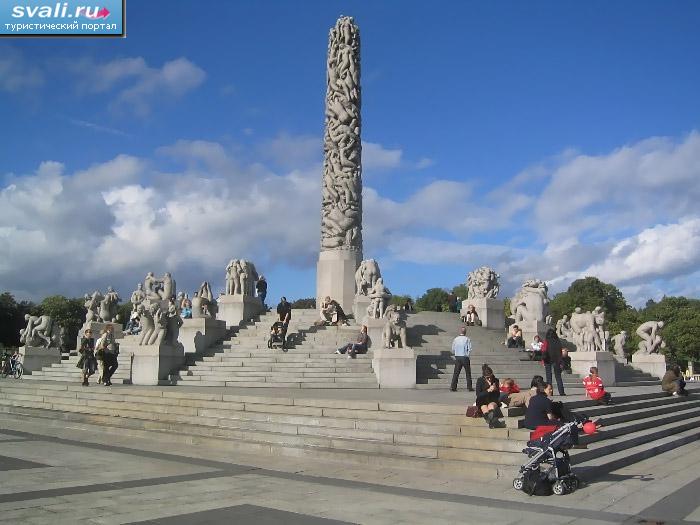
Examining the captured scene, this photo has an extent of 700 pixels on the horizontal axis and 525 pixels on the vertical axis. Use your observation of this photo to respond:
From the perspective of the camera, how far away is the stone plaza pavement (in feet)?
24.4

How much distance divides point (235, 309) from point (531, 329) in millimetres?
12395

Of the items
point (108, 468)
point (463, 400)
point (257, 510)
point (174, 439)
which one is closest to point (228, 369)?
point (174, 439)

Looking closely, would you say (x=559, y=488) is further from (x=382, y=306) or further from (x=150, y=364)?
(x=382, y=306)

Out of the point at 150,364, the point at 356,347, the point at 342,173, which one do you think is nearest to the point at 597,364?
the point at 356,347

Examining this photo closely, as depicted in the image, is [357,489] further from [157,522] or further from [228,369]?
[228,369]

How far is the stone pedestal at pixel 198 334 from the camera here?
24739mm

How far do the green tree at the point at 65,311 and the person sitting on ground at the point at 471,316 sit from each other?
48.7 metres

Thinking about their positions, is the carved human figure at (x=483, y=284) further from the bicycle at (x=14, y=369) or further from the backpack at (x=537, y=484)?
the backpack at (x=537, y=484)

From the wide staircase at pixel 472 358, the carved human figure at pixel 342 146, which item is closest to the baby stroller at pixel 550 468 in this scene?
the wide staircase at pixel 472 358

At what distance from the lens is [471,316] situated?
97.0 ft

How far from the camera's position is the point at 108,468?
1048 centimetres

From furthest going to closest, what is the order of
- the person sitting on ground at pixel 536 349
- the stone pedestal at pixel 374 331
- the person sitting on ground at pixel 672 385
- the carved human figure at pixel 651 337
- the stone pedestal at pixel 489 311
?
1. the stone pedestal at pixel 489 311
2. the carved human figure at pixel 651 337
3. the person sitting on ground at pixel 536 349
4. the stone pedestal at pixel 374 331
5. the person sitting on ground at pixel 672 385

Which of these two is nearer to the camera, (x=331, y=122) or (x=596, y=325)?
(x=596, y=325)

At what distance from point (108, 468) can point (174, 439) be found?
326cm
